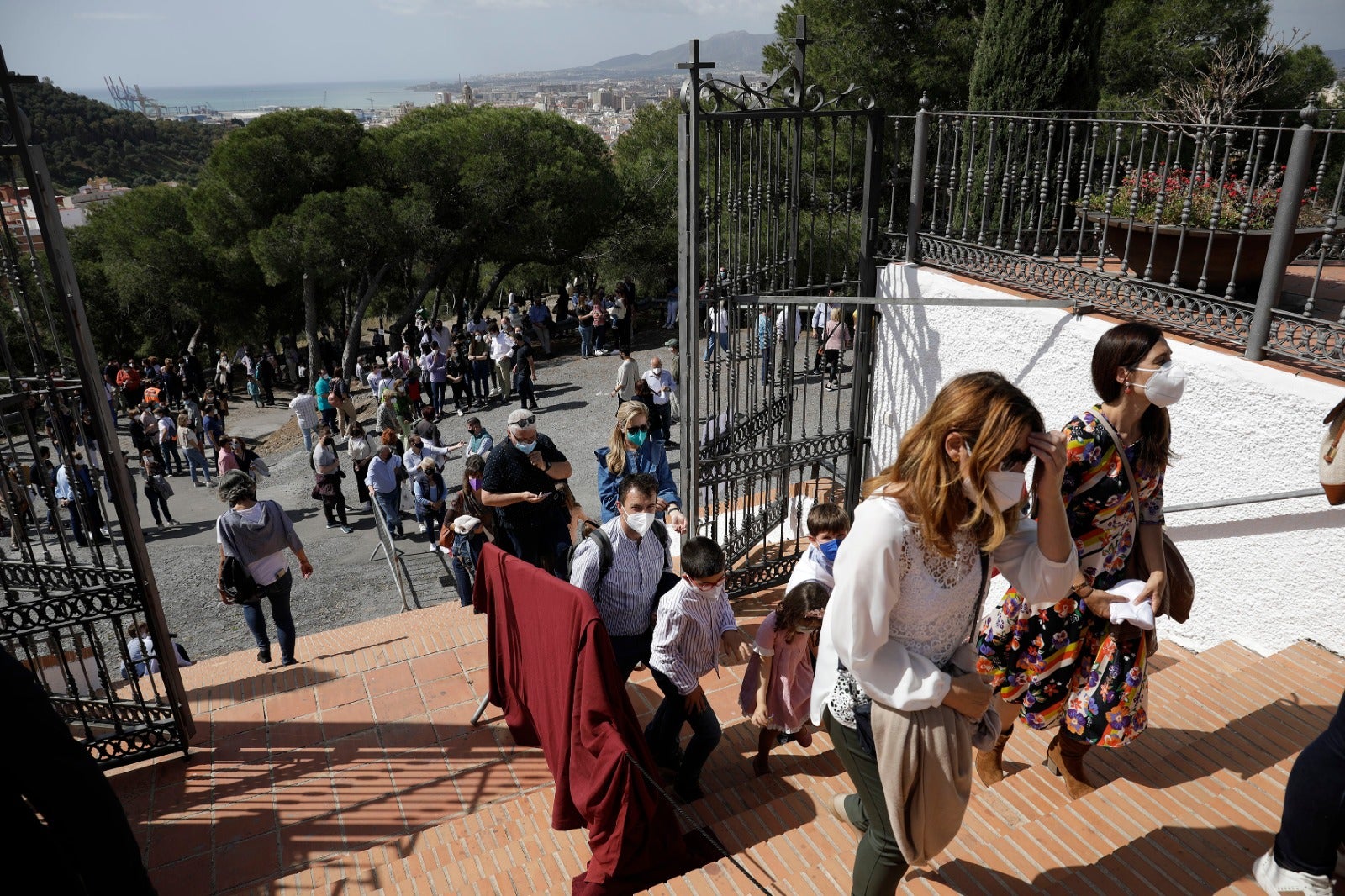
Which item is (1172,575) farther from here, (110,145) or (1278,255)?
(110,145)

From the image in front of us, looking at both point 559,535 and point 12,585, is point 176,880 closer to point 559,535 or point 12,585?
point 12,585

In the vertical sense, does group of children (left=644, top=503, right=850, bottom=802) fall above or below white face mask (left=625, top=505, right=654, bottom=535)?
below

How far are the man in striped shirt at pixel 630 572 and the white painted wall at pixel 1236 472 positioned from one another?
2577 millimetres

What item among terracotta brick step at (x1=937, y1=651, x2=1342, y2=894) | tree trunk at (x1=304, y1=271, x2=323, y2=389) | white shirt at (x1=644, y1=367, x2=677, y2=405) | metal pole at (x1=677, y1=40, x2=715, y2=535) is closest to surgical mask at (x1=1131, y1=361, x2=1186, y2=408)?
terracotta brick step at (x1=937, y1=651, x2=1342, y2=894)

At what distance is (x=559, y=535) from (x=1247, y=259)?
4.02 metres

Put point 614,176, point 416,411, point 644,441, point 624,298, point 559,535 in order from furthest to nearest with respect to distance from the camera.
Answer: point 614,176
point 624,298
point 416,411
point 559,535
point 644,441

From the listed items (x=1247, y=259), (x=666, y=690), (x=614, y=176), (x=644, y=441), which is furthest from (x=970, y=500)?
(x=614, y=176)

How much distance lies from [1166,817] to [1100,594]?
2.45 ft

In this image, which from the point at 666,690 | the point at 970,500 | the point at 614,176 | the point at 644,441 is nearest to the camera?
the point at 970,500

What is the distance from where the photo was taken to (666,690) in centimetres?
360

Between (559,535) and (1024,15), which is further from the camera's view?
(1024,15)

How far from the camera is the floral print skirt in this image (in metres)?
2.91

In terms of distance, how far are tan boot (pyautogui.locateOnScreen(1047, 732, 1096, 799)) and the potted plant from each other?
260cm

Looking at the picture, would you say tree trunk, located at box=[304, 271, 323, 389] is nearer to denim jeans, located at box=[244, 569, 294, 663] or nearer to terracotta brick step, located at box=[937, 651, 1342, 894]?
denim jeans, located at box=[244, 569, 294, 663]
